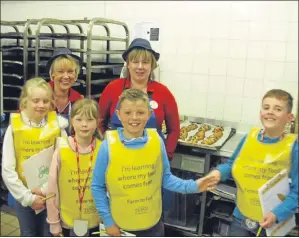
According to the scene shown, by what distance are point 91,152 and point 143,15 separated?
1.36 m

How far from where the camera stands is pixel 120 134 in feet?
4.25

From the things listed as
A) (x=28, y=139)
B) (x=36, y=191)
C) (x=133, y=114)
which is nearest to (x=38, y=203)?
(x=36, y=191)

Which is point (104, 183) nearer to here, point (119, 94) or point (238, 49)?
point (119, 94)

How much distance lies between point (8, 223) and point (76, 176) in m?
1.36

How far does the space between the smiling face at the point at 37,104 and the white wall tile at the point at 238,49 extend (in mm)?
1317

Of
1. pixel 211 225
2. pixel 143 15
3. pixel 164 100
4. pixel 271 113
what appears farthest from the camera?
pixel 143 15

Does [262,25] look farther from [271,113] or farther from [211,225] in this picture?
[211,225]

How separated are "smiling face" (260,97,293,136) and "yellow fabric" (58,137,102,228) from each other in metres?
0.72

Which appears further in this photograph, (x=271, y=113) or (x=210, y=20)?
(x=210, y=20)

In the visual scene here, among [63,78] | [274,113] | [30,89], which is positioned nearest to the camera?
[274,113]

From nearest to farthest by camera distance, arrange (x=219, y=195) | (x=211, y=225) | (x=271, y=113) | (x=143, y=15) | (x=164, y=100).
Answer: (x=271, y=113)
(x=164, y=100)
(x=219, y=195)
(x=211, y=225)
(x=143, y=15)

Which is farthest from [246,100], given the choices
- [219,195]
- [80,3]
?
[80,3]

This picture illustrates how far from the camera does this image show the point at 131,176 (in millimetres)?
1251

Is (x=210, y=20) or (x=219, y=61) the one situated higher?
(x=210, y=20)
